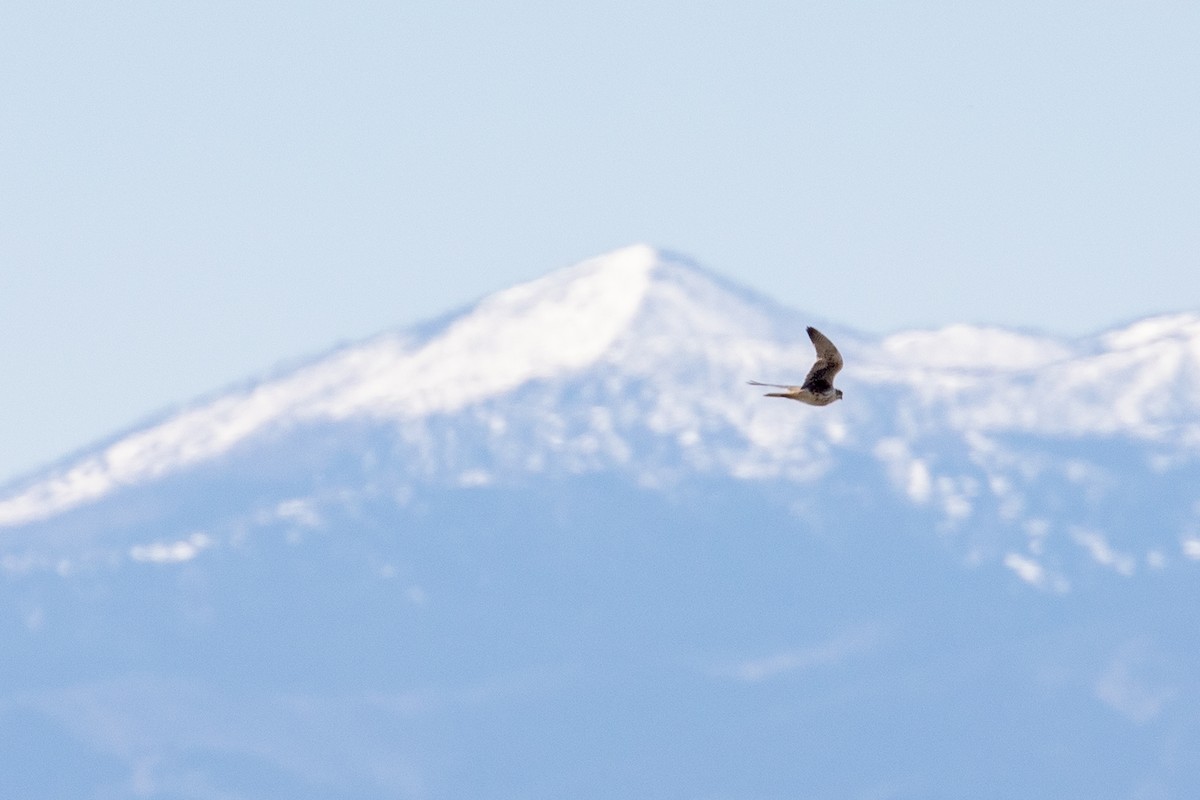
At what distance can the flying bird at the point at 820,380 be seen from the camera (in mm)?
45625

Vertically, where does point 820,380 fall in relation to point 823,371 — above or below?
below

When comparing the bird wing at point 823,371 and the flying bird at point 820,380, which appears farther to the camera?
the bird wing at point 823,371

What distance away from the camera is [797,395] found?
150ft

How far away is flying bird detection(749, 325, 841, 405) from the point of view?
45.6 m

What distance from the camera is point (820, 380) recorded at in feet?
152

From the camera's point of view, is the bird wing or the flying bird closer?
the flying bird
